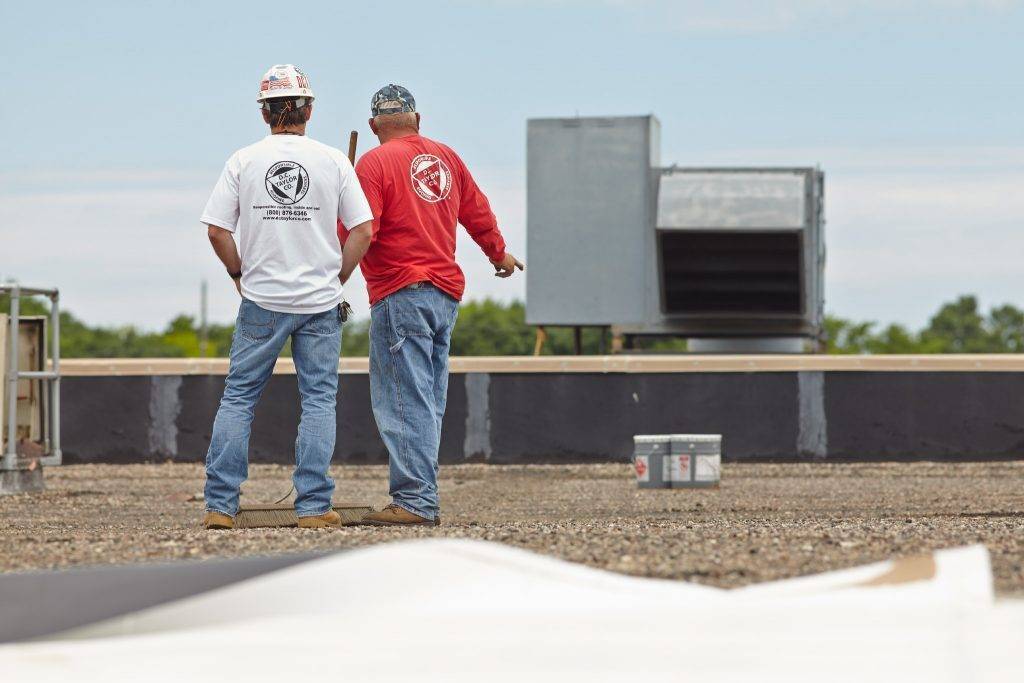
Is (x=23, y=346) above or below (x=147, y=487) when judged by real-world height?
above

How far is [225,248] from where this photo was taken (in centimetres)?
563

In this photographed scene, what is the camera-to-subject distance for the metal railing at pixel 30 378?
9484 millimetres

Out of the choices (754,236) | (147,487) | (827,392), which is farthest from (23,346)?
(754,236)

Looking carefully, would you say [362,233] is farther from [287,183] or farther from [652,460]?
[652,460]

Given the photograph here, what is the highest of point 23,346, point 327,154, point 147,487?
point 327,154

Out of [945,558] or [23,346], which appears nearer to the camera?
[945,558]

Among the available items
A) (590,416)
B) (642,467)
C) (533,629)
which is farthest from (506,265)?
(590,416)

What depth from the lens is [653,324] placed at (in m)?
18.6

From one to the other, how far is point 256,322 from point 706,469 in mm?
6218

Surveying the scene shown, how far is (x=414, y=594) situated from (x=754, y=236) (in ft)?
47.8

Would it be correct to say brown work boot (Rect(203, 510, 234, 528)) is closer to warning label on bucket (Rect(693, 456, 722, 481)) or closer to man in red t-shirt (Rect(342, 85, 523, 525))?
man in red t-shirt (Rect(342, 85, 523, 525))

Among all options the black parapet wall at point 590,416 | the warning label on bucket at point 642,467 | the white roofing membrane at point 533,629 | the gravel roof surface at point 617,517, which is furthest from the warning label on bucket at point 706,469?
the white roofing membrane at point 533,629

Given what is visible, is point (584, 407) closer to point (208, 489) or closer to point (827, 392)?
point (827, 392)

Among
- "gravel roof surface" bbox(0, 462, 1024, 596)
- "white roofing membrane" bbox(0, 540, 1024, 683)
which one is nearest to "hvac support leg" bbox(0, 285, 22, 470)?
"gravel roof surface" bbox(0, 462, 1024, 596)
